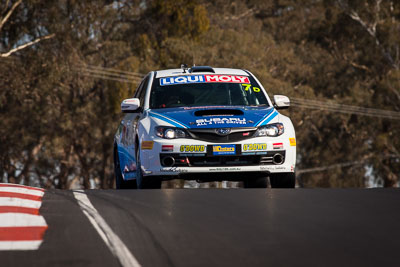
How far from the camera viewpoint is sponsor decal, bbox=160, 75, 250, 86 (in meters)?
11.9

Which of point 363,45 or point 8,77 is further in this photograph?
point 363,45

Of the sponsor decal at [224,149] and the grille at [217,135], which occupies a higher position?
the grille at [217,135]

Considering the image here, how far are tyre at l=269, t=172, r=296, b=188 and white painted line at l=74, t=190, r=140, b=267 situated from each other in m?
3.05

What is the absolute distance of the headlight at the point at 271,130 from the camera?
10.5 m

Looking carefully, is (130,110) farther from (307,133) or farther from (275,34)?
(275,34)

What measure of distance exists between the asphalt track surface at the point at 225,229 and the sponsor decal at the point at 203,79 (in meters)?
2.75

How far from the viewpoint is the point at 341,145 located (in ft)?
158

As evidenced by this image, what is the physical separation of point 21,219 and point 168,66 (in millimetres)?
35085

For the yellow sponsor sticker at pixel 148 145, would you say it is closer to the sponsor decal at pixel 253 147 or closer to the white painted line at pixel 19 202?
the sponsor decal at pixel 253 147

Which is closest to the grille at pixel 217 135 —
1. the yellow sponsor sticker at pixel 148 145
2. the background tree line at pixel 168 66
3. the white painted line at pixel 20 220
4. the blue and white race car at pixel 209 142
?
the blue and white race car at pixel 209 142

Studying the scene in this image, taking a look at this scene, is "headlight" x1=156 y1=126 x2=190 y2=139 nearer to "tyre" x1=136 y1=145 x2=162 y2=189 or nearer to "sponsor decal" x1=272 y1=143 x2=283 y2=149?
"tyre" x1=136 y1=145 x2=162 y2=189

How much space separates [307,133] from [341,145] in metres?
1.94

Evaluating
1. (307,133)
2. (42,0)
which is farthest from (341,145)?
(42,0)

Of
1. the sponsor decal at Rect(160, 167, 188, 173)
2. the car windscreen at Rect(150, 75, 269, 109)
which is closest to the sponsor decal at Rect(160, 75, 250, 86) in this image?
the car windscreen at Rect(150, 75, 269, 109)
